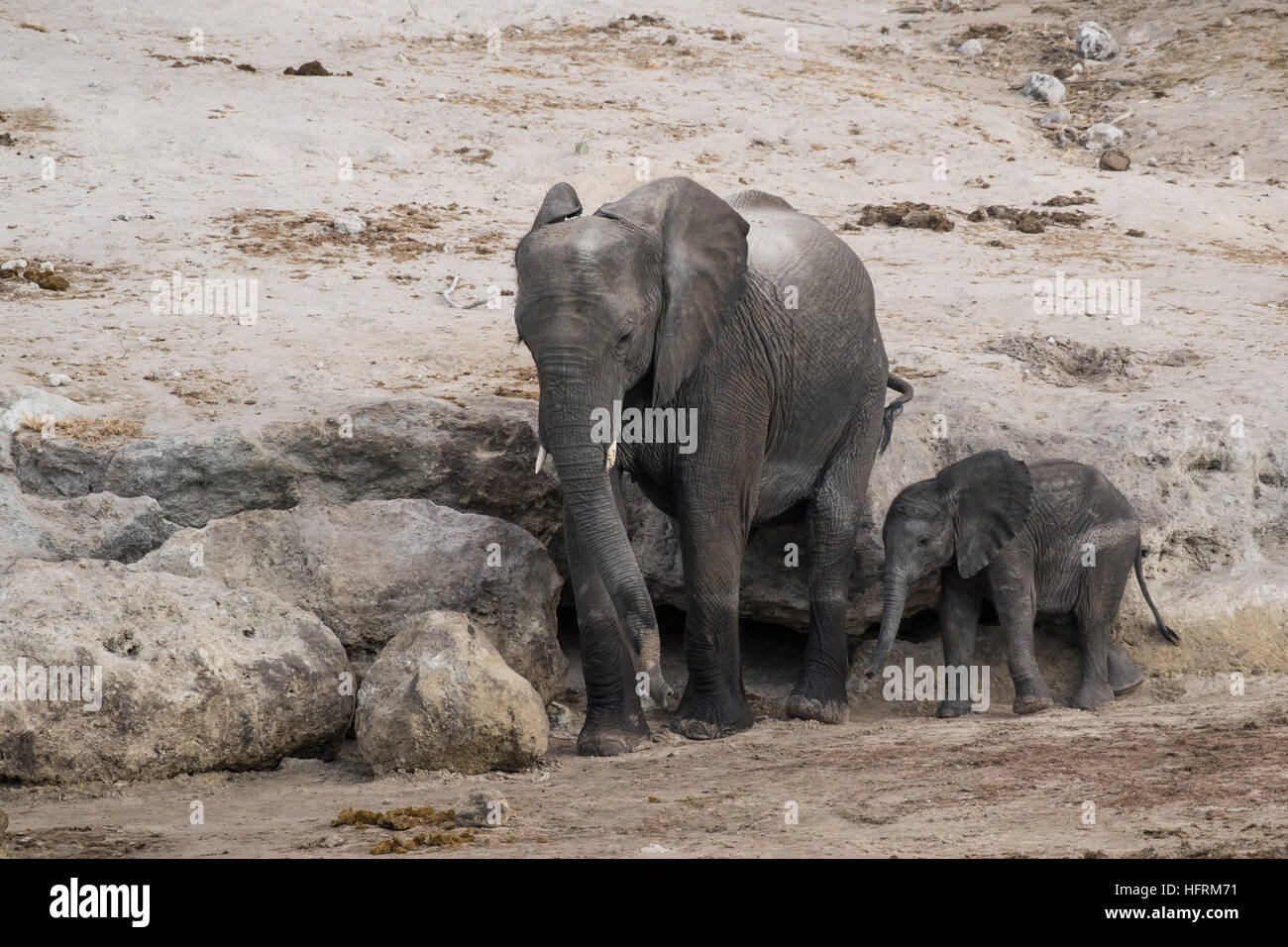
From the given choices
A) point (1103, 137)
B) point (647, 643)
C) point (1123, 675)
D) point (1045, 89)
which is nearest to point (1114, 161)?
point (1103, 137)

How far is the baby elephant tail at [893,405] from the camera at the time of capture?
918 cm

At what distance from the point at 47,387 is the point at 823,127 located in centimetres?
960

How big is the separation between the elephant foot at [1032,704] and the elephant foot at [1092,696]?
0.15 meters

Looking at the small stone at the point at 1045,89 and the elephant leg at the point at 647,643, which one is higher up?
the small stone at the point at 1045,89

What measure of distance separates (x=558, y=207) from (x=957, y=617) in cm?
315

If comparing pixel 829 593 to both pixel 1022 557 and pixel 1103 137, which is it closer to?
pixel 1022 557

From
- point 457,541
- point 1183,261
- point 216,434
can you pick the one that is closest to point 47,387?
point 216,434

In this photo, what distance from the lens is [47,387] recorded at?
31.8 ft

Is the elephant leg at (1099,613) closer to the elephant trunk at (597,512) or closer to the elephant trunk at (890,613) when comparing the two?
the elephant trunk at (890,613)

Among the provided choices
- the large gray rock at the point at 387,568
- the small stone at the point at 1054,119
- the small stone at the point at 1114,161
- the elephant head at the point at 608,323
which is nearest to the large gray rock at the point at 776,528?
the large gray rock at the point at 387,568

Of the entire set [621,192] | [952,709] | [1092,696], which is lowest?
[952,709]

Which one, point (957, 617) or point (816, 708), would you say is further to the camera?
point (957, 617)

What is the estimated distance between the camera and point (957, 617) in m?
8.67

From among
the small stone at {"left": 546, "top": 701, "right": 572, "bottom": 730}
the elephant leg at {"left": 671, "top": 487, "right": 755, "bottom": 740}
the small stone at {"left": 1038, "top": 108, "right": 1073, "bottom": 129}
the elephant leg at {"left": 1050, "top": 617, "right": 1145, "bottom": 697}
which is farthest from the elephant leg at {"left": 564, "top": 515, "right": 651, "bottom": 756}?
the small stone at {"left": 1038, "top": 108, "right": 1073, "bottom": 129}
